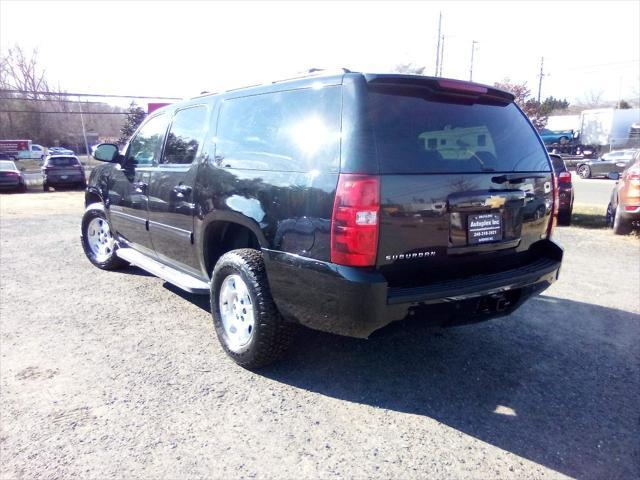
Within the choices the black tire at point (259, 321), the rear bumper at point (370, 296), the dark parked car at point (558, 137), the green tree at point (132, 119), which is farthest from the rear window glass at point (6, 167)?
the dark parked car at point (558, 137)

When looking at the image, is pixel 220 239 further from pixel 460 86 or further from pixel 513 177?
pixel 513 177

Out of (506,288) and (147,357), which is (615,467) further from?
(147,357)

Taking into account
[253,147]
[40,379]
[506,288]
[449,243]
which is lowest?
[40,379]

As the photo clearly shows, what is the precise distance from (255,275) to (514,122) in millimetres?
2104

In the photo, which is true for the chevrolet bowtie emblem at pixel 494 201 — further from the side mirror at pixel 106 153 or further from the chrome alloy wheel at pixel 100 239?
the chrome alloy wheel at pixel 100 239

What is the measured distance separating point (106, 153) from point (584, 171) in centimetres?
2449

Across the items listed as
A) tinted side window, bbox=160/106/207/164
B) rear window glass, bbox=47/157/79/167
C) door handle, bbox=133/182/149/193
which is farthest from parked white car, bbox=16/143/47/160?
tinted side window, bbox=160/106/207/164

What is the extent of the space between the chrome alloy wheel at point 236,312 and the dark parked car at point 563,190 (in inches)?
278

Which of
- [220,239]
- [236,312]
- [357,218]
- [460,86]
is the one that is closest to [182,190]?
[220,239]

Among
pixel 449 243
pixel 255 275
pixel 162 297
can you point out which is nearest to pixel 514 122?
pixel 449 243

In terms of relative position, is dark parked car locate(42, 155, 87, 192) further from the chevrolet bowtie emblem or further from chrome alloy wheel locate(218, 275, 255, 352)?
the chevrolet bowtie emblem

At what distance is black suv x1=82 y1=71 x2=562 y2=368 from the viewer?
2535 millimetres

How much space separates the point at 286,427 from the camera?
105 inches

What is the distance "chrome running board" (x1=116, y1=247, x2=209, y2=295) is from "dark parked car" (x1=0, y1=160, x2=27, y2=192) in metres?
16.3
